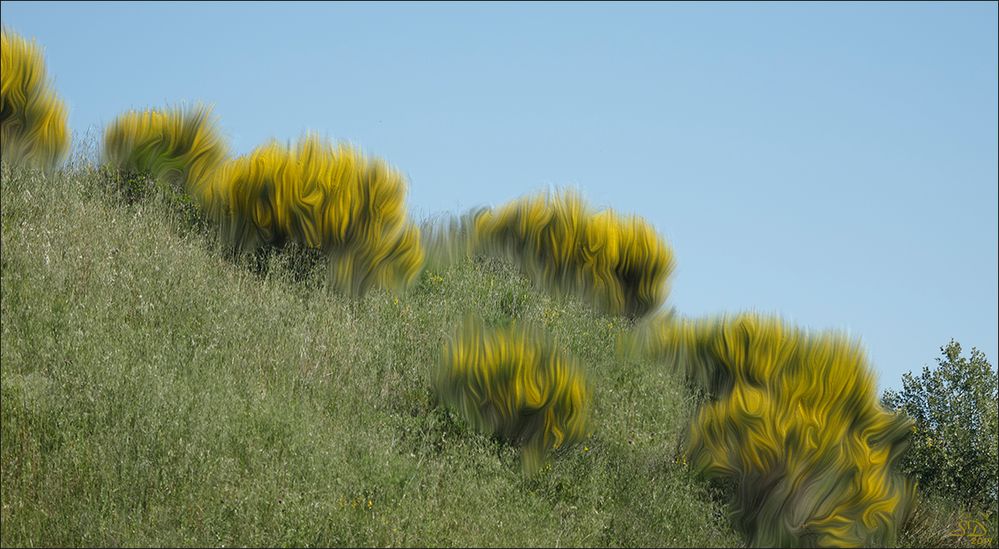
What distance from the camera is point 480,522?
7.86 metres

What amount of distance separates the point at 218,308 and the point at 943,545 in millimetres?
7270

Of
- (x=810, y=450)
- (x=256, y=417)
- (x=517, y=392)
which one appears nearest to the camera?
(x=256, y=417)

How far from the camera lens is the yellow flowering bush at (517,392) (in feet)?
30.9

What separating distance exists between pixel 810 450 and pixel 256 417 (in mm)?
4831

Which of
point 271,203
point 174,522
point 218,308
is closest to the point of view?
point 174,522

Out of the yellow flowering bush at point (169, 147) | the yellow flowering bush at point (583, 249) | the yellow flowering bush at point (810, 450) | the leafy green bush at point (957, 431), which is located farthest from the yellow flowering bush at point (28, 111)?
the leafy green bush at point (957, 431)

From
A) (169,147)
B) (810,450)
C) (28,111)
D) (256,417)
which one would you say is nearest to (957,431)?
(810,450)

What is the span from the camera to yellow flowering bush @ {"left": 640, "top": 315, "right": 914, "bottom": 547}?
30.9 feet

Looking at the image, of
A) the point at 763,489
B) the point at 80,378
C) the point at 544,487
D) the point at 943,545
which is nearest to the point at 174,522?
the point at 80,378

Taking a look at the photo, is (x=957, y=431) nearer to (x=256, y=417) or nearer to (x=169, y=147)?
(x=256, y=417)

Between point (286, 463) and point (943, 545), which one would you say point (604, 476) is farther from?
point (943, 545)

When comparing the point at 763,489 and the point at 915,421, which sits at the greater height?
the point at 915,421

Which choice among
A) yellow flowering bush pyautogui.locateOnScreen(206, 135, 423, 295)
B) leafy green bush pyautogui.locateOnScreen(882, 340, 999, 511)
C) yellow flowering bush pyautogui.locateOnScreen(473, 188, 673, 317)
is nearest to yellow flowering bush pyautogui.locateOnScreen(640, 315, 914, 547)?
leafy green bush pyautogui.locateOnScreen(882, 340, 999, 511)

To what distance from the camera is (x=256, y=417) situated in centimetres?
868
